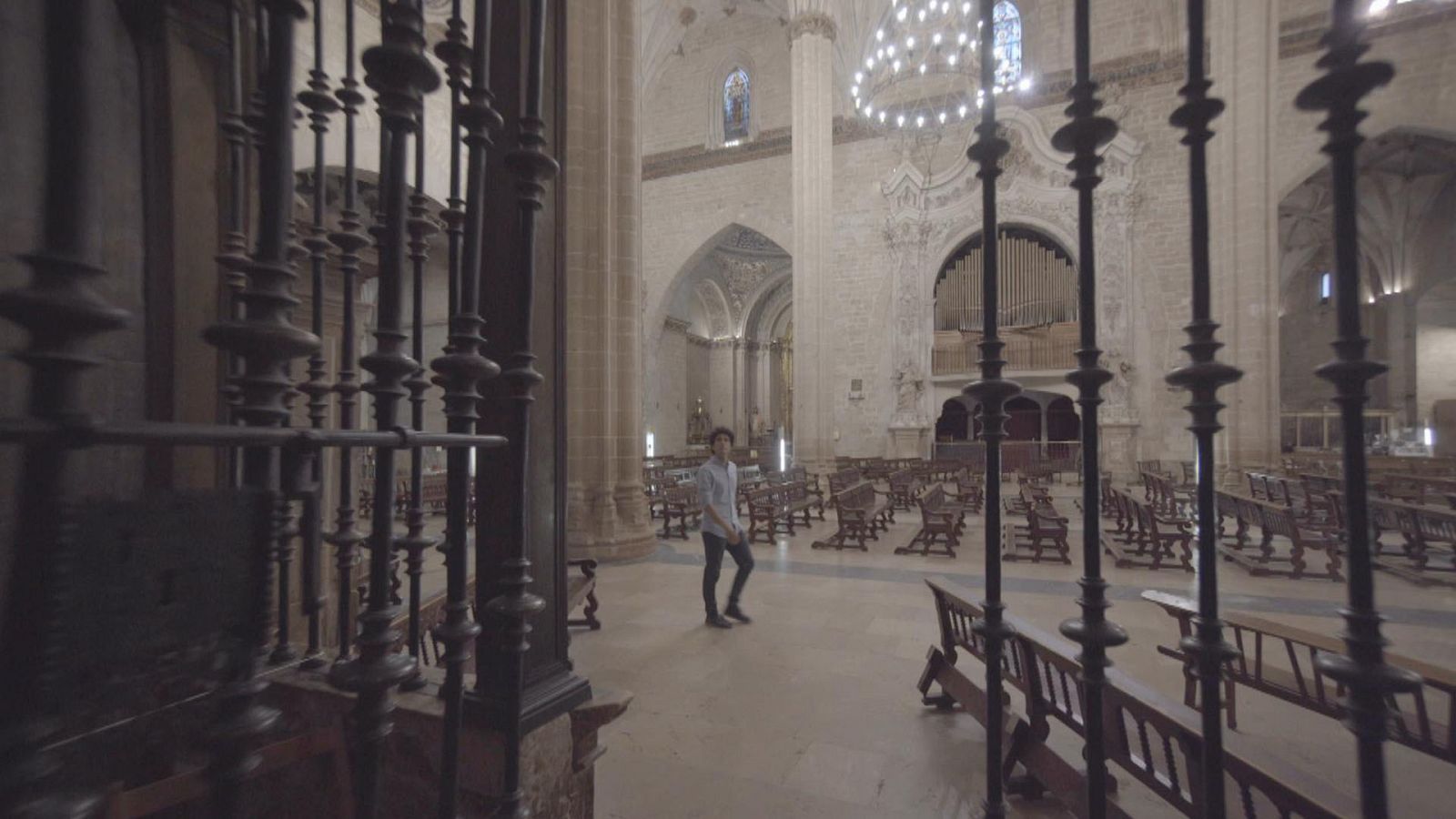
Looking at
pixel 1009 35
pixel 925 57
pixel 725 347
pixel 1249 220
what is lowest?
pixel 725 347

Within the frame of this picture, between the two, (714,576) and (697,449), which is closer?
(714,576)

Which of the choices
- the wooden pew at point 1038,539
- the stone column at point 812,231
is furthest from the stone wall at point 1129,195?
the wooden pew at point 1038,539

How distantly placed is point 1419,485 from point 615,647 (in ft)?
41.8

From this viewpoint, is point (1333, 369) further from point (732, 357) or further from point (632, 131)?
point (732, 357)

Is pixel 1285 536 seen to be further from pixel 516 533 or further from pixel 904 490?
pixel 516 533

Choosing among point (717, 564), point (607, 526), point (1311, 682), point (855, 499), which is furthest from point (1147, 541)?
point (607, 526)

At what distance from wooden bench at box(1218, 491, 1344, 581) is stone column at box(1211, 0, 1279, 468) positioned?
18.6 ft

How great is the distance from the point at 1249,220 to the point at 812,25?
398 inches

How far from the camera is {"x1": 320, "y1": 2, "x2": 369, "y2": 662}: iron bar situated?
1.69m

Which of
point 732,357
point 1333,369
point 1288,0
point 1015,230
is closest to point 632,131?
point 1333,369

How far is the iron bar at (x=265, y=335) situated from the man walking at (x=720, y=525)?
3.83m

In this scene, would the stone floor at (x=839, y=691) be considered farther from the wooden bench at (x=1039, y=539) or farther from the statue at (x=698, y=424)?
the statue at (x=698, y=424)

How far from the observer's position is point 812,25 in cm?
1488

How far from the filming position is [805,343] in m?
14.9
